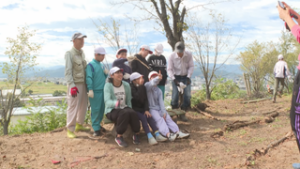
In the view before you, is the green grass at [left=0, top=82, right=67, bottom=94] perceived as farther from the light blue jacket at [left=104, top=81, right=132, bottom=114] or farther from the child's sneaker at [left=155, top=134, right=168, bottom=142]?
the child's sneaker at [left=155, top=134, right=168, bottom=142]

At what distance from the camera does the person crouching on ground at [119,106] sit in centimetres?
421

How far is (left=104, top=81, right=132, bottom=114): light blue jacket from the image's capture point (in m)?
4.35

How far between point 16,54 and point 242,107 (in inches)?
308

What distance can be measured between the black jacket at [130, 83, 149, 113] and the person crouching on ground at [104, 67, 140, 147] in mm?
157

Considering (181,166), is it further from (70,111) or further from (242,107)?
(242,107)

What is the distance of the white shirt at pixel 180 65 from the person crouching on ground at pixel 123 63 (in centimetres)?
136

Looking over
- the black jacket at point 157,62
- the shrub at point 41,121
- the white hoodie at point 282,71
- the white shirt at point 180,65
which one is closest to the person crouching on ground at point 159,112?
the black jacket at point 157,62

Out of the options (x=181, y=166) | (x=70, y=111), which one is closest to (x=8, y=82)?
(x=70, y=111)

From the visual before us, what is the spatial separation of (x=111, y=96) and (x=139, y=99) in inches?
22.3

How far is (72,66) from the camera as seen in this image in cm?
458

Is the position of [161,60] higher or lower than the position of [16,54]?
lower

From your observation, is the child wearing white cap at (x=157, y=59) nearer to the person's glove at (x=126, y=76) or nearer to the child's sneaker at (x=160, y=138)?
the person's glove at (x=126, y=76)

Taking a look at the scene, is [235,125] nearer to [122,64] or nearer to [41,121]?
[122,64]

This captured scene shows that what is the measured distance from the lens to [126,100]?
15.0ft
